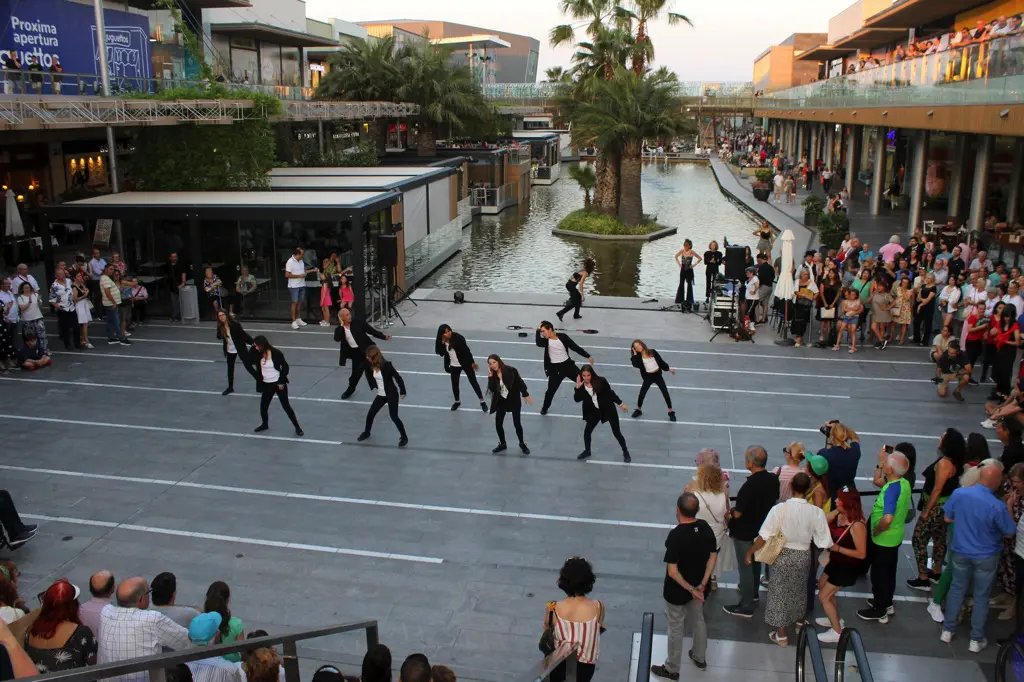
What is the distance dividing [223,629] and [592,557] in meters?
4.25

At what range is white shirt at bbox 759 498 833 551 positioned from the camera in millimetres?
6777

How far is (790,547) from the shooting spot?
687cm

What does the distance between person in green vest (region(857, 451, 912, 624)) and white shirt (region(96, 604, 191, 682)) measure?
5.33 m

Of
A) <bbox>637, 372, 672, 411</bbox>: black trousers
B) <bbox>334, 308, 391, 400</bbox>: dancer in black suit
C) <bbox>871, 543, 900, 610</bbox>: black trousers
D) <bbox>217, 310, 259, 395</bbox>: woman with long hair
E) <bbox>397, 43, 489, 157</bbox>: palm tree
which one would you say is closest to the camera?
<bbox>871, 543, 900, 610</bbox>: black trousers

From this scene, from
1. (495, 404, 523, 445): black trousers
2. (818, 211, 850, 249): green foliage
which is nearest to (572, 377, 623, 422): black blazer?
(495, 404, 523, 445): black trousers

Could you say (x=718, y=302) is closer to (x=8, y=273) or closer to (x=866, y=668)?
(x=866, y=668)

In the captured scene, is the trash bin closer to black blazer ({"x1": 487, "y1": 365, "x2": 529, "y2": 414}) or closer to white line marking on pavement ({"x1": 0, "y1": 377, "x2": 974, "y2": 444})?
white line marking on pavement ({"x1": 0, "y1": 377, "x2": 974, "y2": 444})

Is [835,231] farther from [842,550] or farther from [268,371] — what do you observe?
[842,550]

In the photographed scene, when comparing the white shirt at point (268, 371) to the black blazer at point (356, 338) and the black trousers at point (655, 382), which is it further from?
the black trousers at point (655, 382)

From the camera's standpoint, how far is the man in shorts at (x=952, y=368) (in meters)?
13.9

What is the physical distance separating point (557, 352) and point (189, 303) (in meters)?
10.1

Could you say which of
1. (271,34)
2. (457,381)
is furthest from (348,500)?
(271,34)

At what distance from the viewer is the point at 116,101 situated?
1959 cm

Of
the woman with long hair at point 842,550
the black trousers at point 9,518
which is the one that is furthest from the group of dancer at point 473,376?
the woman with long hair at point 842,550
